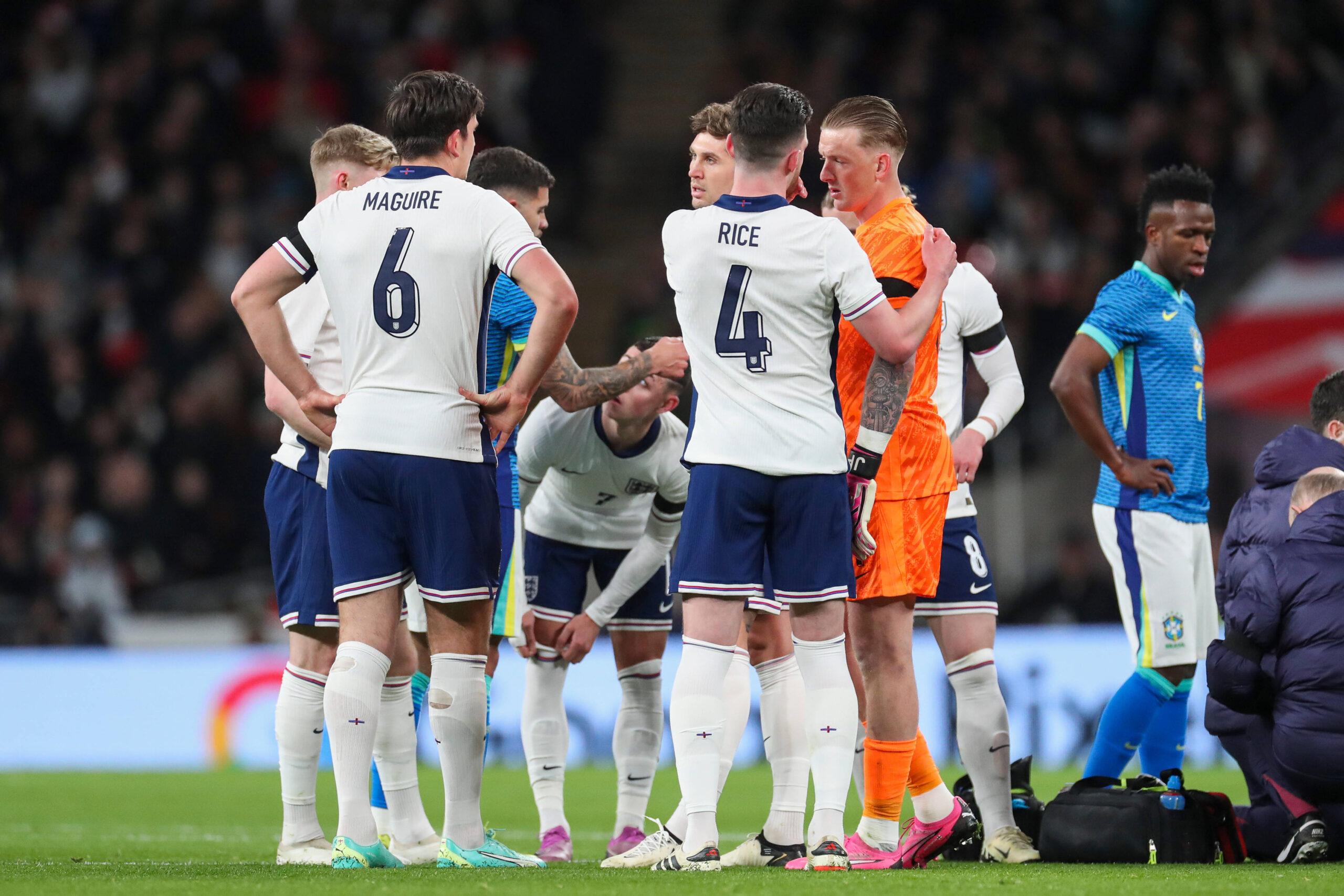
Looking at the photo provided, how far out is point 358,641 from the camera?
499 cm

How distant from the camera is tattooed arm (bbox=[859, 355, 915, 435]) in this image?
505 centimetres

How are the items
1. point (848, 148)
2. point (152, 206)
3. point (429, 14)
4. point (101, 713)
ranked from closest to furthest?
point (848, 148), point (101, 713), point (152, 206), point (429, 14)

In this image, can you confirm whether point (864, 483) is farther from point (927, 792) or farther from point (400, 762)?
point (400, 762)

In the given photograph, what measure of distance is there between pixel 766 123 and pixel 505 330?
1.44m

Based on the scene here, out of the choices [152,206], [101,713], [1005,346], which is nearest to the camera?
[1005,346]

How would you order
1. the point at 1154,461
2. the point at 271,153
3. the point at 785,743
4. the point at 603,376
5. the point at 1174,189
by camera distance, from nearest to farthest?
the point at 785,743 → the point at 603,376 → the point at 1154,461 → the point at 1174,189 → the point at 271,153

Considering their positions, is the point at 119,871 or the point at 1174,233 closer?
the point at 119,871

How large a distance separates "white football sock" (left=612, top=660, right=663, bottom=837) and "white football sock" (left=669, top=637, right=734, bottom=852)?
63.6 inches

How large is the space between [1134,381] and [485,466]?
114 inches

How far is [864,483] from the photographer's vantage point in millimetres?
5133

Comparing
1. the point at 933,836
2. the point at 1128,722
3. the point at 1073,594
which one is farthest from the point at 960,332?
the point at 1073,594

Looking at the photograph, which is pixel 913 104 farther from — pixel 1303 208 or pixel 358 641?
pixel 358 641

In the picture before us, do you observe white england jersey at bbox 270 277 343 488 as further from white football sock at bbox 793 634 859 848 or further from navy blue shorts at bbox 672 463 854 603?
white football sock at bbox 793 634 859 848

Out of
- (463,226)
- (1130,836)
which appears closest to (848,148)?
(463,226)
